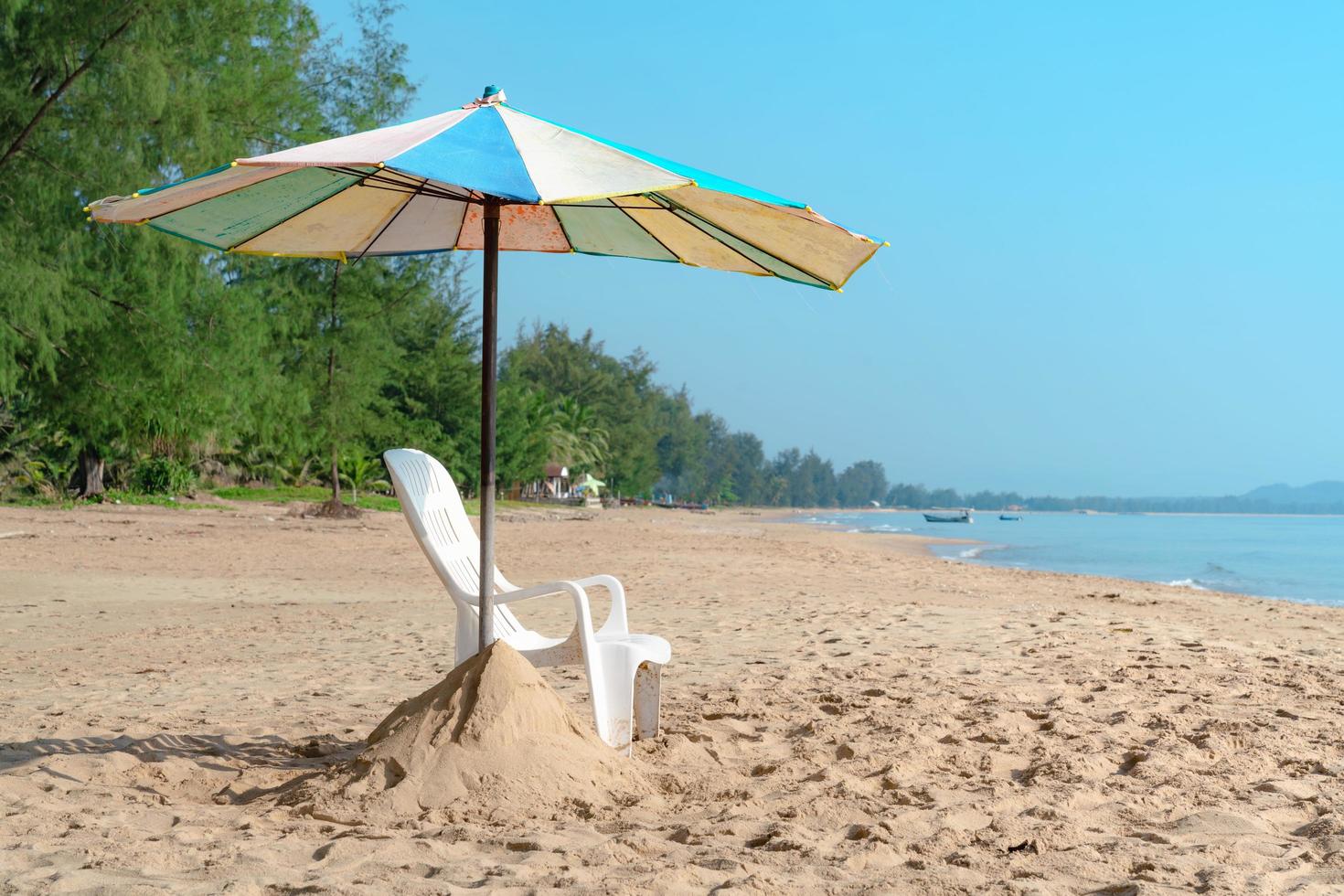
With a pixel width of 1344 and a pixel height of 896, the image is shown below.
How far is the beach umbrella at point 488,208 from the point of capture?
116 inches

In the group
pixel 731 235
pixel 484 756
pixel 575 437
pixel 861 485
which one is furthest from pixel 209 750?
pixel 861 485

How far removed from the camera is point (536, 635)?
4.50 meters

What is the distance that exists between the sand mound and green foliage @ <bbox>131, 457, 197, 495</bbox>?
71.7ft

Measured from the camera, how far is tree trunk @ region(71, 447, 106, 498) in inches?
826

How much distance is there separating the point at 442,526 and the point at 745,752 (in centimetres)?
161

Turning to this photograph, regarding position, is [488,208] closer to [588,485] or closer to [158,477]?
[158,477]

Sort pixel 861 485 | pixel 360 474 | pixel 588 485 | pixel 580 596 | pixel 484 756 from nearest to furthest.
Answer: pixel 484 756, pixel 580 596, pixel 360 474, pixel 588 485, pixel 861 485

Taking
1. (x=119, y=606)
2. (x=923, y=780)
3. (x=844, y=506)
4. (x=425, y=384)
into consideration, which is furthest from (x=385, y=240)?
(x=844, y=506)

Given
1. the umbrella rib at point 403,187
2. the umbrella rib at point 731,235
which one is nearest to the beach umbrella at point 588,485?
the umbrella rib at point 731,235

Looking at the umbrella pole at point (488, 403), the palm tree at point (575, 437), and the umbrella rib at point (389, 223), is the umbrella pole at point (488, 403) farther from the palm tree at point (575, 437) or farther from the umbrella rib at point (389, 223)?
the palm tree at point (575, 437)

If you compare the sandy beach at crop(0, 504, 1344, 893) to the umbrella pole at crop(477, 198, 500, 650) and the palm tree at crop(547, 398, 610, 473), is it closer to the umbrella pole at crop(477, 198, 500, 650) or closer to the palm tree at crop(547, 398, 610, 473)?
the umbrella pole at crop(477, 198, 500, 650)

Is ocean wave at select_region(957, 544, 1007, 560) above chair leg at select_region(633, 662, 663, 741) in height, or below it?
below

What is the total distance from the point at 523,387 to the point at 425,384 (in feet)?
59.7

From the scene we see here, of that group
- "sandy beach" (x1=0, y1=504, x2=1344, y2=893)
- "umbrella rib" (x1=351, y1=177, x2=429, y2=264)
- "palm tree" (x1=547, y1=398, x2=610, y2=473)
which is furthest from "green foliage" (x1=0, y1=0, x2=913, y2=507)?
"palm tree" (x1=547, y1=398, x2=610, y2=473)
